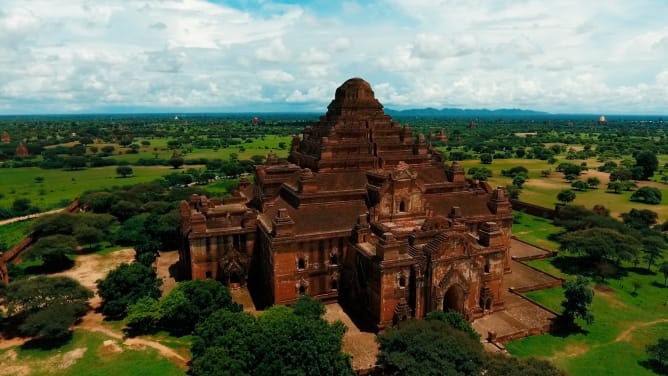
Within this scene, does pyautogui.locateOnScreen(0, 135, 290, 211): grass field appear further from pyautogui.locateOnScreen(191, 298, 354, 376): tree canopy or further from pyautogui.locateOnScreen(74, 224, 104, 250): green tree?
pyautogui.locateOnScreen(191, 298, 354, 376): tree canopy

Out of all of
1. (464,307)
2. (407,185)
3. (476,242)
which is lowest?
(464,307)

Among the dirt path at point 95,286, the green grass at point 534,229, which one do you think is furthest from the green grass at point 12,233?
the green grass at point 534,229

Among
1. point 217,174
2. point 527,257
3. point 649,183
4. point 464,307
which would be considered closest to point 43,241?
point 464,307

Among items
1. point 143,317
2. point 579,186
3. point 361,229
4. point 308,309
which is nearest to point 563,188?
point 579,186

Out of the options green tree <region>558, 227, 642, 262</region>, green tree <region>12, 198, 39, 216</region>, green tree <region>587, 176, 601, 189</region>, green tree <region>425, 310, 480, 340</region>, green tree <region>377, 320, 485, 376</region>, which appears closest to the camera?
green tree <region>377, 320, 485, 376</region>

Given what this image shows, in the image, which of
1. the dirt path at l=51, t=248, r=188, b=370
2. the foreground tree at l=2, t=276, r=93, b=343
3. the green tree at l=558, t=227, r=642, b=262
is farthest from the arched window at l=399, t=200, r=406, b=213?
the foreground tree at l=2, t=276, r=93, b=343

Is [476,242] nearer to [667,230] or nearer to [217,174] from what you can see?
[667,230]
